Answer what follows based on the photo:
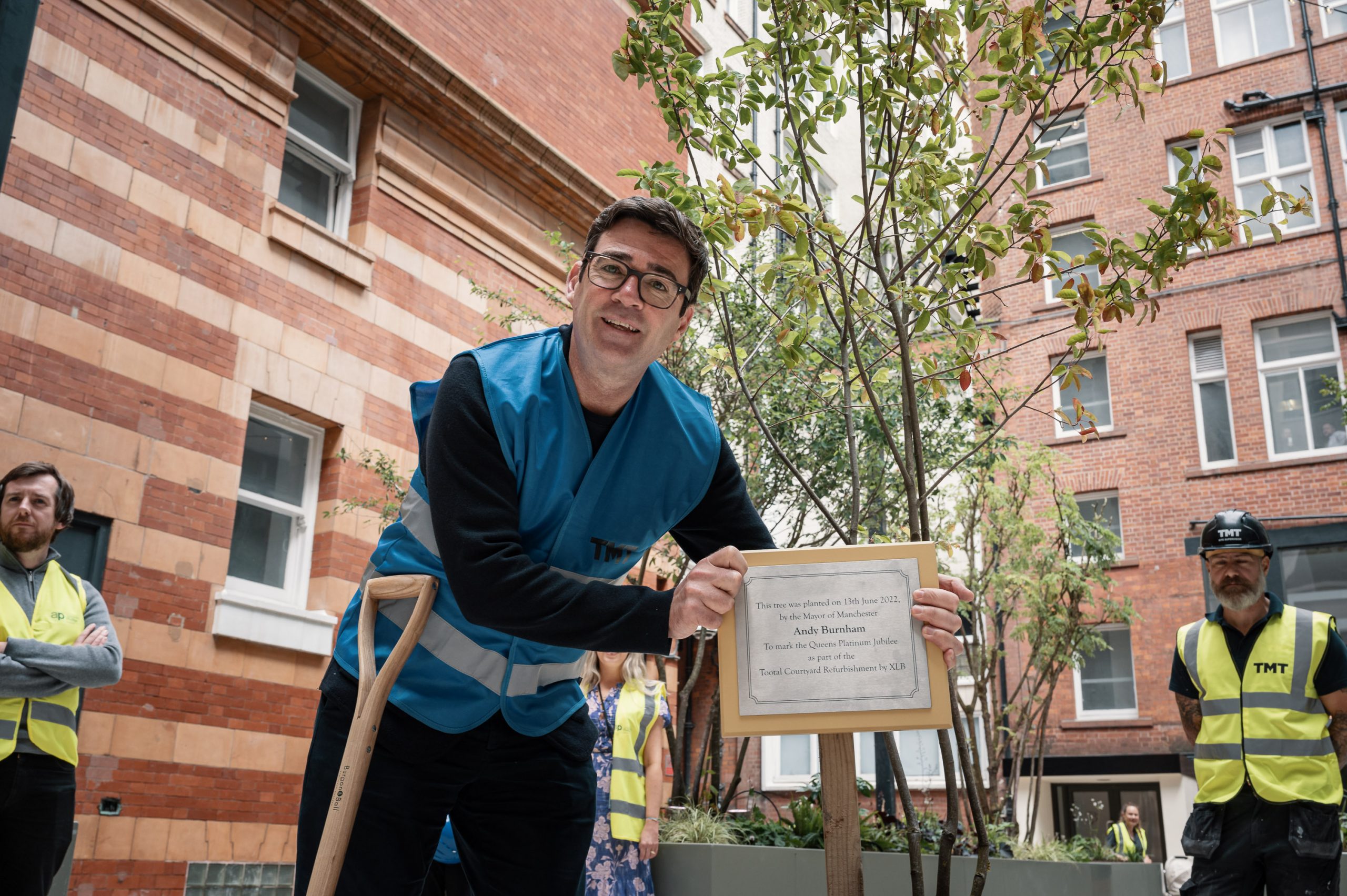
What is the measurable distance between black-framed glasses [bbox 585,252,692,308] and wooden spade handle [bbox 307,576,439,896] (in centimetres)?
79

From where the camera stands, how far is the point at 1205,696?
5086 mm

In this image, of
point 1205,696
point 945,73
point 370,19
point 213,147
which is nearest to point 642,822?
point 1205,696

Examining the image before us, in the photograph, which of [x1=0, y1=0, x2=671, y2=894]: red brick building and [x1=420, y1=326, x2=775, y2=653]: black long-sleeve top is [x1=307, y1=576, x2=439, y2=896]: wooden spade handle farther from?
[x1=0, y1=0, x2=671, y2=894]: red brick building

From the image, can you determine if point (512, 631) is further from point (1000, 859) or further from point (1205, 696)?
point (1000, 859)

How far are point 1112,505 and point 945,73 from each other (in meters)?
17.9

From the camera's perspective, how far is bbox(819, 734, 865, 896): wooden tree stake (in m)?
2.64

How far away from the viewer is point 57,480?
16.5 ft

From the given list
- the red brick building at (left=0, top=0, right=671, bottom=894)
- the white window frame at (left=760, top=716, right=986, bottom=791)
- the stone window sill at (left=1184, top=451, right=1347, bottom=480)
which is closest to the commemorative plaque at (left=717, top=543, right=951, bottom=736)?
the red brick building at (left=0, top=0, right=671, bottom=894)

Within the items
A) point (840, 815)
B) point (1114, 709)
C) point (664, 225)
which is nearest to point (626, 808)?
point (840, 815)

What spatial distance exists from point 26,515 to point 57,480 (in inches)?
9.0

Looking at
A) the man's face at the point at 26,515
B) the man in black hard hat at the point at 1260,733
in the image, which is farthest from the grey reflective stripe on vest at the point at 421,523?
the man in black hard hat at the point at 1260,733

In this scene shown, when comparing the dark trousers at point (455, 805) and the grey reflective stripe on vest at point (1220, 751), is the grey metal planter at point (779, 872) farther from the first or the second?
the dark trousers at point (455, 805)

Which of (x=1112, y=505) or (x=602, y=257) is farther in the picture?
(x=1112, y=505)

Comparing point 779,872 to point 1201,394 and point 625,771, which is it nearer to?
point 625,771
